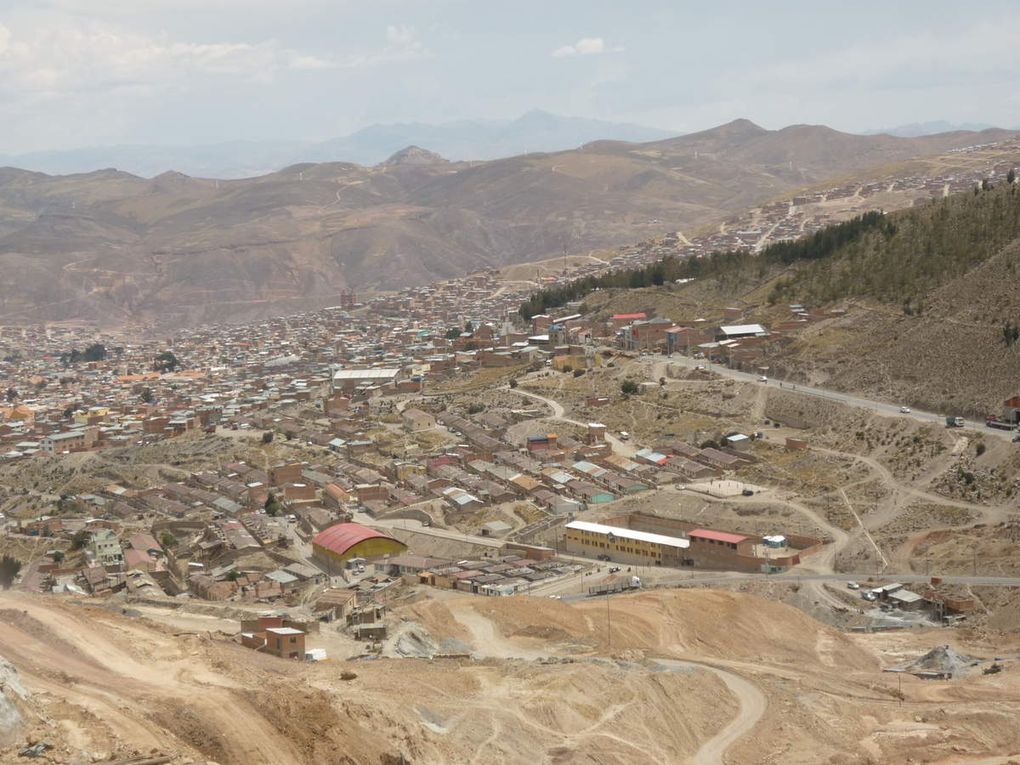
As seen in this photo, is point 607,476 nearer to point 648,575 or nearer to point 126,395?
point 648,575

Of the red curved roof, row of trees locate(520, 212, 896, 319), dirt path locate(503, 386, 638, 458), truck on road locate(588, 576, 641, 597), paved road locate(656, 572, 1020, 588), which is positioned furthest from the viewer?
row of trees locate(520, 212, 896, 319)

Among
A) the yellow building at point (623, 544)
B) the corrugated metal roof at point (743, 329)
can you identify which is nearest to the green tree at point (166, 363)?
the corrugated metal roof at point (743, 329)

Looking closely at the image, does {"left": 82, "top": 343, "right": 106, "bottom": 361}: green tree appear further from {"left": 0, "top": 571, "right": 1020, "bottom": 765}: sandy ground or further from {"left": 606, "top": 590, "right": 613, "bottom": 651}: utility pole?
{"left": 606, "top": 590, "right": 613, "bottom": 651}: utility pole

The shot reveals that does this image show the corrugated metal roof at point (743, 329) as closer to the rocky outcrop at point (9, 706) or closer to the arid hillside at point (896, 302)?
the arid hillside at point (896, 302)

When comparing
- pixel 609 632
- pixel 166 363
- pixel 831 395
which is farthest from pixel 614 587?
pixel 166 363

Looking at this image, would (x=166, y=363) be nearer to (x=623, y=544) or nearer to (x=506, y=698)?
(x=623, y=544)

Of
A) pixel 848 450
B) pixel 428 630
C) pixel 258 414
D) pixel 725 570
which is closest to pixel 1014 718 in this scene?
pixel 428 630

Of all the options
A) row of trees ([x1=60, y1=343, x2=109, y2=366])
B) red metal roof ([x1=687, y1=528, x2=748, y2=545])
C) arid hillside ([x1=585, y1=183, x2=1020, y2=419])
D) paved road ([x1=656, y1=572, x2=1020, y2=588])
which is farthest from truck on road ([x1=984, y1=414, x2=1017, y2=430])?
row of trees ([x1=60, y1=343, x2=109, y2=366])
